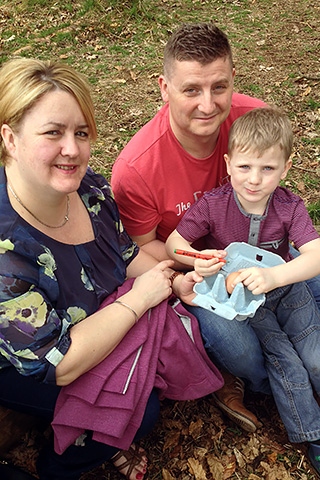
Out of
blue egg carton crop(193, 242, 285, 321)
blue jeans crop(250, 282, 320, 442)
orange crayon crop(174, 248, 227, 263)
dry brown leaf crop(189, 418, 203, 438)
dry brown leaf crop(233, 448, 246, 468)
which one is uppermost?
orange crayon crop(174, 248, 227, 263)

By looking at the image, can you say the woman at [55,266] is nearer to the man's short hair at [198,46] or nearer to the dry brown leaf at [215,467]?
the dry brown leaf at [215,467]

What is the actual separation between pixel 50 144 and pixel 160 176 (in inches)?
35.8

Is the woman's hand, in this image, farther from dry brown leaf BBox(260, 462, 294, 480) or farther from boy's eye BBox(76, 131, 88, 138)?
dry brown leaf BBox(260, 462, 294, 480)

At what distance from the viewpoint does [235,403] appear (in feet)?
9.57

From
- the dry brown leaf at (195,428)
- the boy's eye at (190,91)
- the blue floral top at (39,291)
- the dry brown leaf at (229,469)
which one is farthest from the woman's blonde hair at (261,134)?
the dry brown leaf at (229,469)

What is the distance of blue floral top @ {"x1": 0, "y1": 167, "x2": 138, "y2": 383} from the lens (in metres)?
2.08

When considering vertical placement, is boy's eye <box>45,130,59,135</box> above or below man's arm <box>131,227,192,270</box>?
above

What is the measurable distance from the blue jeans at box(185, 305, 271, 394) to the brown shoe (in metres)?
0.18

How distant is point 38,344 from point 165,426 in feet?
4.03

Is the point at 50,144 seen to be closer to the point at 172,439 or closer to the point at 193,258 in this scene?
the point at 193,258

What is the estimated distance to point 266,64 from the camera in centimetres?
678

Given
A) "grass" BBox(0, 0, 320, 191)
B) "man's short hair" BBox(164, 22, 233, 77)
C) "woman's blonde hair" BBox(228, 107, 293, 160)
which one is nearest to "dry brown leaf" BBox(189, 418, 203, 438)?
"woman's blonde hair" BBox(228, 107, 293, 160)

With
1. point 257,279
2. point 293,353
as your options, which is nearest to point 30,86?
point 257,279

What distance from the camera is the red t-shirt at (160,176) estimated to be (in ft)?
9.49
